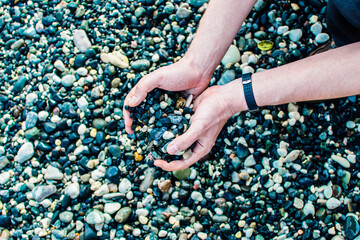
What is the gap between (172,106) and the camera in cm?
179

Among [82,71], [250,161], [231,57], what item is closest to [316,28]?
[231,57]

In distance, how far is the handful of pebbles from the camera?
1700 mm

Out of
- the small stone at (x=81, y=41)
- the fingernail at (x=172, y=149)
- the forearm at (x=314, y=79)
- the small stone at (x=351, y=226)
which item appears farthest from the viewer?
the small stone at (x=81, y=41)

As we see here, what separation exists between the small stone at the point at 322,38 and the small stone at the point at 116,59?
128 cm

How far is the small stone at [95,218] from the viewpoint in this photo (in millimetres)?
1893

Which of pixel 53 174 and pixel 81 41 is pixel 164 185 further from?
pixel 81 41

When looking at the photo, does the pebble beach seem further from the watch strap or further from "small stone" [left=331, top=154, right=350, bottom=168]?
the watch strap

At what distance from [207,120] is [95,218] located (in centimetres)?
91

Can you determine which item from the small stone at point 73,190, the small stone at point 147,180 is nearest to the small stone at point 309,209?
the small stone at point 147,180

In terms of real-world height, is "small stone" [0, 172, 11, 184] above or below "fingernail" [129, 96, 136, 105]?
below

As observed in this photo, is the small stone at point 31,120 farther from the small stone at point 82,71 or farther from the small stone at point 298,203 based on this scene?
the small stone at point 298,203

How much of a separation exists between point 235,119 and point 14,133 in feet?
4.93

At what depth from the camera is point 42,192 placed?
77.3 inches

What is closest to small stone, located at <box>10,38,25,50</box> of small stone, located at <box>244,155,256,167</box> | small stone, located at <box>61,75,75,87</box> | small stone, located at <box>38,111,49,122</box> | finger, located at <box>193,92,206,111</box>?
small stone, located at <box>61,75,75,87</box>
